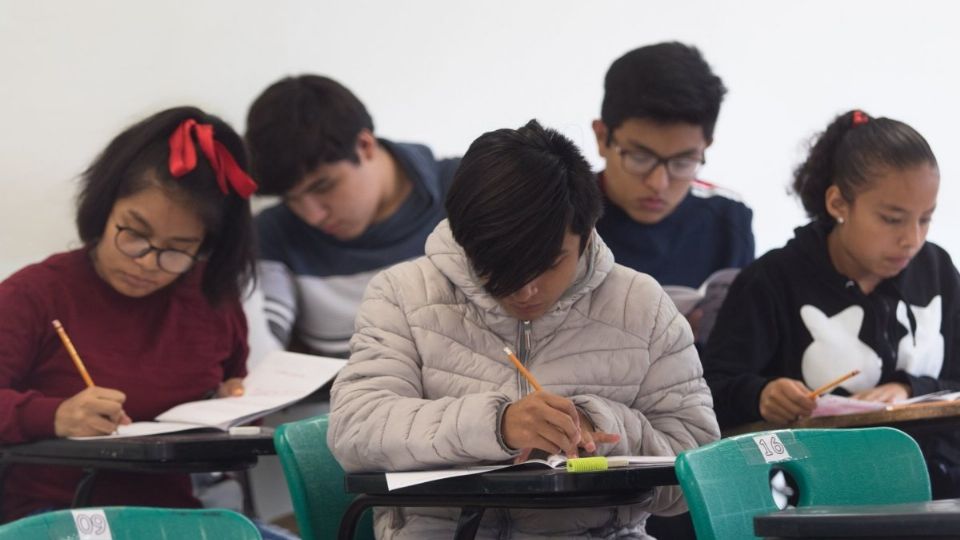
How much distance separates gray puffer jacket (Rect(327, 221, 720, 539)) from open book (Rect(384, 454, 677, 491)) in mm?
125

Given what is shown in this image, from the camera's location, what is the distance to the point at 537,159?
71.3 inches

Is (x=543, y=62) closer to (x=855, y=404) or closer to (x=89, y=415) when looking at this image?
(x=855, y=404)

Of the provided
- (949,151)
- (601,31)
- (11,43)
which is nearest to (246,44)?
(11,43)

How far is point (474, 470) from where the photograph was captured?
1671mm

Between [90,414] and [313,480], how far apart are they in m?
0.52

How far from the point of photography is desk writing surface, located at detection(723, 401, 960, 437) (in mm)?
2223

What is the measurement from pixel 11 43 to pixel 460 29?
1.32 m

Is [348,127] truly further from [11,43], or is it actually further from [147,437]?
[147,437]

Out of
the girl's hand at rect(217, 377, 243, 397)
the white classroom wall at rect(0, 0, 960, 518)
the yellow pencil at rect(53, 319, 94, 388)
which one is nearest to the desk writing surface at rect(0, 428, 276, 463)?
the yellow pencil at rect(53, 319, 94, 388)

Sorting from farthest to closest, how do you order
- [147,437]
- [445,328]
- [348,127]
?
[348,127] → [147,437] → [445,328]

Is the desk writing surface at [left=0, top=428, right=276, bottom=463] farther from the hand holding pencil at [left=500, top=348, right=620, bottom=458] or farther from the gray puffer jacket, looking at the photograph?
the hand holding pencil at [left=500, top=348, right=620, bottom=458]

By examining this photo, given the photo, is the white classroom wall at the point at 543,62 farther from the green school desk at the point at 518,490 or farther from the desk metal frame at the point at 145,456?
the green school desk at the point at 518,490

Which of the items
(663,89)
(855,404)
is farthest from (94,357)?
(855,404)

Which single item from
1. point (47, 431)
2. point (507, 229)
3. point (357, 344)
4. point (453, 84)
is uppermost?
point (453, 84)
